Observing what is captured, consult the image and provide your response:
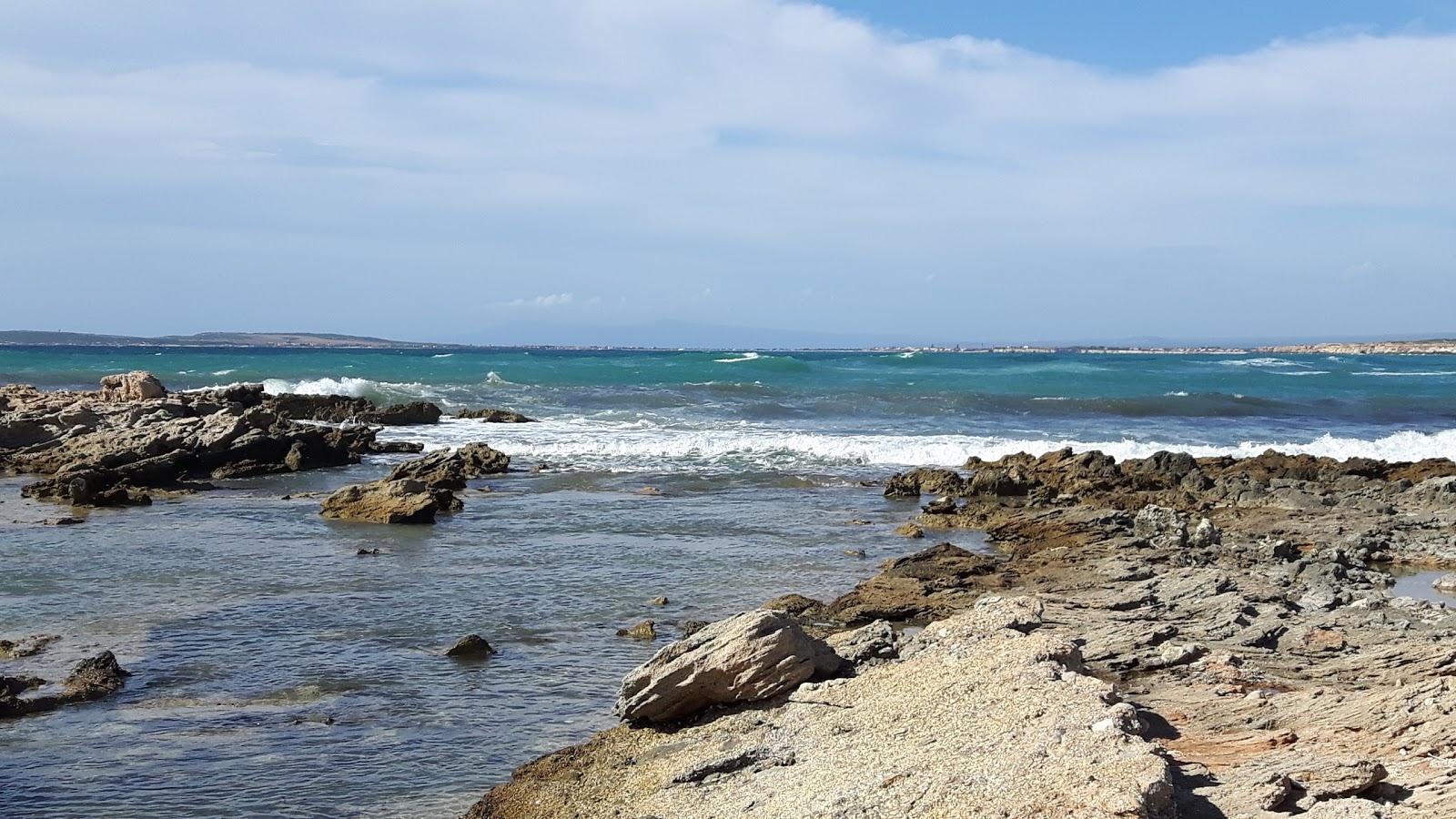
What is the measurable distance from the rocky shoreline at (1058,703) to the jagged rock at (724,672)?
0.05 ft

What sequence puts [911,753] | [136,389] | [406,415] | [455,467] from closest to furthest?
[911,753] < [455,467] < [136,389] < [406,415]

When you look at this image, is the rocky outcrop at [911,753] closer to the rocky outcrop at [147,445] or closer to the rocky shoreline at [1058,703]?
the rocky shoreline at [1058,703]

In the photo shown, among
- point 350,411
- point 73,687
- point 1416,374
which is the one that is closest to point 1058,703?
point 73,687

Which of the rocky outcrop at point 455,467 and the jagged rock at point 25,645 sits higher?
the rocky outcrop at point 455,467

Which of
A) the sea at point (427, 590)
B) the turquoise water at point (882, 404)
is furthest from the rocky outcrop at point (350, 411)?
the turquoise water at point (882, 404)

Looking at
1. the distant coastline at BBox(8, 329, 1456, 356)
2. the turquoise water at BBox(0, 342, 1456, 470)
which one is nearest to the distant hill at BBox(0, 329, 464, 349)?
the distant coastline at BBox(8, 329, 1456, 356)

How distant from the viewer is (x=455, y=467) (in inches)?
857

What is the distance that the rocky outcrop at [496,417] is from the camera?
33.7 m

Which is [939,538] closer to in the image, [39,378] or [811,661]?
[811,661]

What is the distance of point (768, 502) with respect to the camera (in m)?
19.0

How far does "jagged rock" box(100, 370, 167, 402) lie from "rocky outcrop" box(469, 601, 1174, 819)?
A: 945 inches

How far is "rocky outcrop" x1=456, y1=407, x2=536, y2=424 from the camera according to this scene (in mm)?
33656

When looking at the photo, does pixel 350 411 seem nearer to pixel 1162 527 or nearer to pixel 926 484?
pixel 926 484

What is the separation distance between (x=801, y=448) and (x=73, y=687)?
18.7 metres
